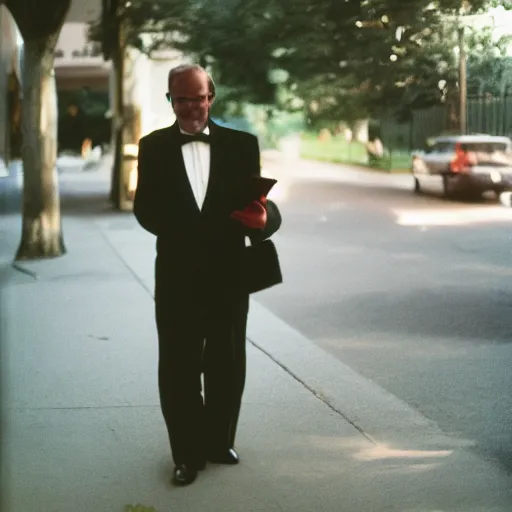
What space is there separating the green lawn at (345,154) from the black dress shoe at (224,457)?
3170cm

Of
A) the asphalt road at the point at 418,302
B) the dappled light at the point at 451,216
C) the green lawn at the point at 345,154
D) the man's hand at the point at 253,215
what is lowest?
the asphalt road at the point at 418,302

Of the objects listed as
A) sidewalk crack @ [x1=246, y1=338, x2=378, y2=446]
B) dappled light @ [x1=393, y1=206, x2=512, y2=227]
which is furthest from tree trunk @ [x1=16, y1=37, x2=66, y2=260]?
dappled light @ [x1=393, y1=206, x2=512, y2=227]

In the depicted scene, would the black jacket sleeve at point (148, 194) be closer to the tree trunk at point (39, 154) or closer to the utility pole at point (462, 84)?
the tree trunk at point (39, 154)

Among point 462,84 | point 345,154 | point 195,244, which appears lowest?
point 345,154

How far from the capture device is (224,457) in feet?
15.2

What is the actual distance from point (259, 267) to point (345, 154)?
40.0 m

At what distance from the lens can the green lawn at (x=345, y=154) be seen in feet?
120

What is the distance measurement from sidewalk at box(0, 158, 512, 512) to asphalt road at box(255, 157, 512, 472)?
1.15 feet

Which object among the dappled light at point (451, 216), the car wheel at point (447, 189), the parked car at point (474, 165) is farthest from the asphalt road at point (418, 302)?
the car wheel at point (447, 189)

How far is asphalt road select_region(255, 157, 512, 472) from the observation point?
20.9 ft

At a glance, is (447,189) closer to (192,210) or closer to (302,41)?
(302,41)

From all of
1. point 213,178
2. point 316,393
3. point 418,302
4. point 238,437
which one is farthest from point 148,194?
point 418,302

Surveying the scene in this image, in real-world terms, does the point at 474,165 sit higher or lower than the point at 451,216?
higher

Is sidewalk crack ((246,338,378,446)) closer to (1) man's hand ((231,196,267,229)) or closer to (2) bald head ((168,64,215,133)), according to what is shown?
(1) man's hand ((231,196,267,229))
